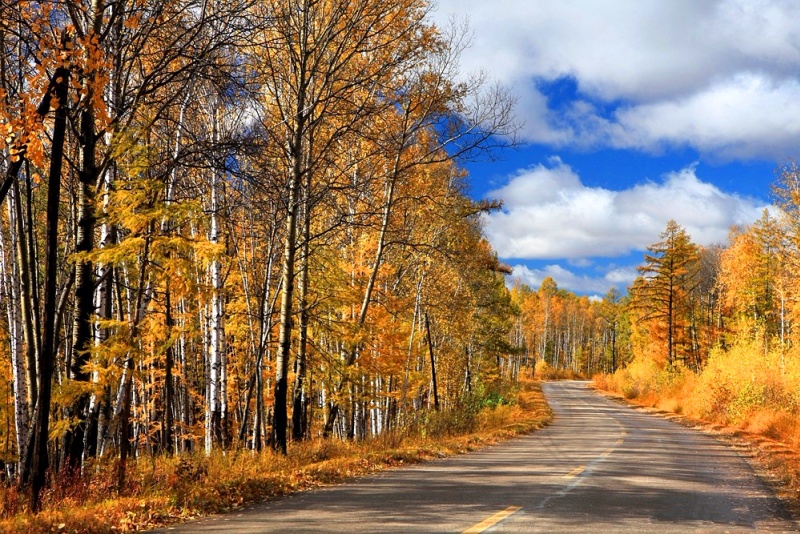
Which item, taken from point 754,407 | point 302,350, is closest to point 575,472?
point 302,350

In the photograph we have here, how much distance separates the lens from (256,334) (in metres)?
24.7

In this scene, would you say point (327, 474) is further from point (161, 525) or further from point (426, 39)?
point (426, 39)

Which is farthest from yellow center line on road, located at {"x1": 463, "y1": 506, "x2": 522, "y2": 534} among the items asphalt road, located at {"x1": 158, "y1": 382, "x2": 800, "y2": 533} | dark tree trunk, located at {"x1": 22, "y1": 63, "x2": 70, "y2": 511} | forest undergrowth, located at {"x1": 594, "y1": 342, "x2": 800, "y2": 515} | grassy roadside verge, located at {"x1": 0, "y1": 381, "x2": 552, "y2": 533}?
forest undergrowth, located at {"x1": 594, "y1": 342, "x2": 800, "y2": 515}

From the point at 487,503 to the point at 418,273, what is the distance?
54.9 feet

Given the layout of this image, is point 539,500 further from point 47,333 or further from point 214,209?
point 214,209

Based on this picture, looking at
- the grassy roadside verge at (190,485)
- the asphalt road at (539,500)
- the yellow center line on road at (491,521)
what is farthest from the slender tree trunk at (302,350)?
the yellow center line on road at (491,521)

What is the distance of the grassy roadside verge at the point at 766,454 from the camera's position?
1163 cm

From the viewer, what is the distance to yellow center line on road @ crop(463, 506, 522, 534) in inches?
277

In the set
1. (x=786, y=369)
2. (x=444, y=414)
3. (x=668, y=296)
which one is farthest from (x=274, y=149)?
(x=668, y=296)

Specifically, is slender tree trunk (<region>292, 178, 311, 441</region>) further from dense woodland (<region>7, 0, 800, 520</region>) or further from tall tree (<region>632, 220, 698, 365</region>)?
tall tree (<region>632, 220, 698, 365</region>)

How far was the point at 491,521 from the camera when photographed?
24.8 ft

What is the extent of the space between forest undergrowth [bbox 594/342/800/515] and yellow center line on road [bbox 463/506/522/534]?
597 centimetres

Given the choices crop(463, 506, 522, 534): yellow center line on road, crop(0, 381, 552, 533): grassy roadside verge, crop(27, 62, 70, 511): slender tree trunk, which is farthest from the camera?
crop(27, 62, 70, 511): slender tree trunk

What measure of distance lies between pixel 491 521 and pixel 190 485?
431 cm
